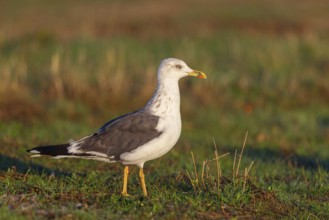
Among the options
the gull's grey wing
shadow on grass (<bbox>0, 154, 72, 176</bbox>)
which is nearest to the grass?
shadow on grass (<bbox>0, 154, 72, 176</bbox>)

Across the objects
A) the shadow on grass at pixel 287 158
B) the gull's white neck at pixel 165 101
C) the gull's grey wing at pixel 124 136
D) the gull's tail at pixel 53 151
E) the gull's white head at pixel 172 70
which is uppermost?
the gull's white head at pixel 172 70

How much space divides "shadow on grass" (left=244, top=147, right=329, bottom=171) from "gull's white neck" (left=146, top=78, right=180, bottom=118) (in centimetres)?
317

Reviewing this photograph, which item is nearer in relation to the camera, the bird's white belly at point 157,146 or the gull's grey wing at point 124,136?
the bird's white belly at point 157,146

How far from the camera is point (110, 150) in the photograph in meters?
7.16

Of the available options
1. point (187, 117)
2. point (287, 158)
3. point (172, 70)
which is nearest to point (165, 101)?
point (172, 70)

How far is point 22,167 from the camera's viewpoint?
8617 mm

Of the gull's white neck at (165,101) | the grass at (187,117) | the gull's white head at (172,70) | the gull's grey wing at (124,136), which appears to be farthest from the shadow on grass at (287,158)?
the gull's grey wing at (124,136)

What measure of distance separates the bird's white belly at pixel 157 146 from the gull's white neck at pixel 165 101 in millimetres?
199

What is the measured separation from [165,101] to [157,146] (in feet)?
2.00

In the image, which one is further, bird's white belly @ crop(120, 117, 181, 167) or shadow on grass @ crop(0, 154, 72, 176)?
shadow on grass @ crop(0, 154, 72, 176)

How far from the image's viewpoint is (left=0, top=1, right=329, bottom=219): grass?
22.0 ft

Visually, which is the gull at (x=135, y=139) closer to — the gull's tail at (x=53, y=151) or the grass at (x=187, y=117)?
the gull's tail at (x=53, y=151)

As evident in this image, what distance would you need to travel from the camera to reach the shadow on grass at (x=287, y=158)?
33.6 feet

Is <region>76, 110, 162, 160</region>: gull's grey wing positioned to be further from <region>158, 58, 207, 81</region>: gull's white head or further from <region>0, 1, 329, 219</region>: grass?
<region>158, 58, 207, 81</region>: gull's white head
